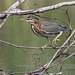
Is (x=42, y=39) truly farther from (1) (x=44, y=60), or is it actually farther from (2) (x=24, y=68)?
(2) (x=24, y=68)

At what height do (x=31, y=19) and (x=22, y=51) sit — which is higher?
(x=22, y=51)

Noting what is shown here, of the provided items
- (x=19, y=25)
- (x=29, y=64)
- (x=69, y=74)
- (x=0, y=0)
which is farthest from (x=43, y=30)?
(x=0, y=0)

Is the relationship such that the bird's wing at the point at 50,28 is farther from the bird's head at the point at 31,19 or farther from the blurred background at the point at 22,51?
the blurred background at the point at 22,51

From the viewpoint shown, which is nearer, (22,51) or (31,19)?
(31,19)

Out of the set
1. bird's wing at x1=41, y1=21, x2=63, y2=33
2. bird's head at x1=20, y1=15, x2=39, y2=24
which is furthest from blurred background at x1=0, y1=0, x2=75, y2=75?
bird's head at x1=20, y1=15, x2=39, y2=24

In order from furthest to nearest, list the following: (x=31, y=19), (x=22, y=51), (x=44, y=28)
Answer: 1. (x=22, y=51)
2. (x=44, y=28)
3. (x=31, y=19)

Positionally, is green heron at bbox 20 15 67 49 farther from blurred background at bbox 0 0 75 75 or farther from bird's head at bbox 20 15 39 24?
blurred background at bbox 0 0 75 75

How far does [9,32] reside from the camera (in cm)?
991

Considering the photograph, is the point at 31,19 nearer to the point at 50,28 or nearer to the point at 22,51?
the point at 50,28

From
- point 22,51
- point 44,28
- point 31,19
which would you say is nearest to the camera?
point 31,19

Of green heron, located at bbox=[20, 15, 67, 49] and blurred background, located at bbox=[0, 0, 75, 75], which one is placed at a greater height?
blurred background, located at bbox=[0, 0, 75, 75]

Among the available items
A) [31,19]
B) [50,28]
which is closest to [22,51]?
[50,28]

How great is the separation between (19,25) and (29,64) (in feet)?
15.6

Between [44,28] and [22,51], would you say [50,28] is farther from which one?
[22,51]
